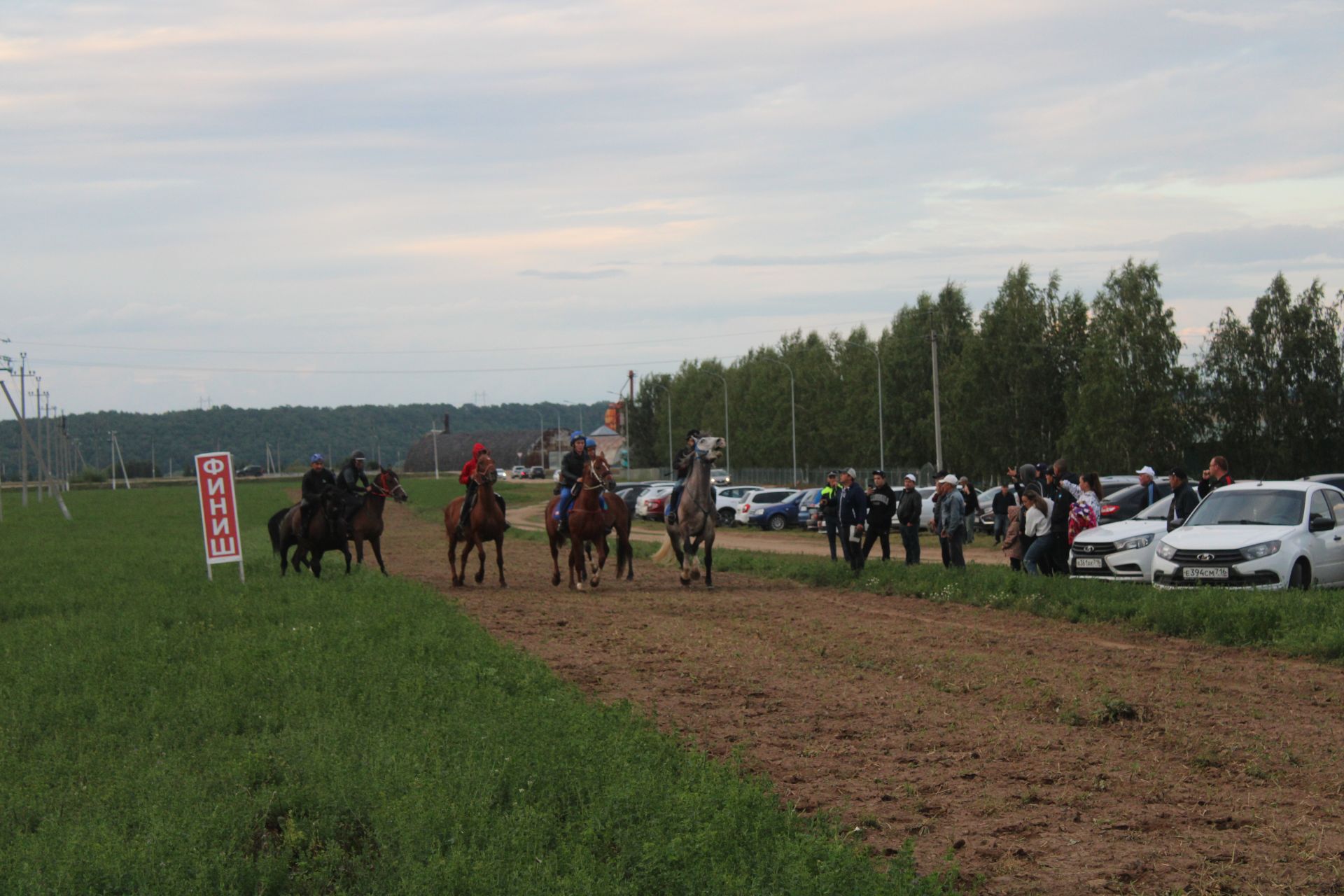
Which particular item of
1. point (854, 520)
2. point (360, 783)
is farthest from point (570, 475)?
point (360, 783)

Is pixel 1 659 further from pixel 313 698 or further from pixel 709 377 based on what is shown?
pixel 709 377

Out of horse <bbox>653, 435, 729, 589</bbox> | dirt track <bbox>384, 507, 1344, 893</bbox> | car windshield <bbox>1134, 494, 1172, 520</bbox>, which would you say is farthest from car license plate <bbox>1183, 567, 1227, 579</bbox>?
horse <bbox>653, 435, 729, 589</bbox>

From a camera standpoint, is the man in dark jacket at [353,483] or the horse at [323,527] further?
the man in dark jacket at [353,483]

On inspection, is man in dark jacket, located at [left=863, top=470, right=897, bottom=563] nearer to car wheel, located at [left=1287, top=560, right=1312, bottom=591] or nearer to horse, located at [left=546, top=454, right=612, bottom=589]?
horse, located at [left=546, top=454, right=612, bottom=589]

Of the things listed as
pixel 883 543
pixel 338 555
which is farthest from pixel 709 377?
pixel 883 543

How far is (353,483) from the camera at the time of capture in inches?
908

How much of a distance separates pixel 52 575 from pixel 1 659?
12.7 meters

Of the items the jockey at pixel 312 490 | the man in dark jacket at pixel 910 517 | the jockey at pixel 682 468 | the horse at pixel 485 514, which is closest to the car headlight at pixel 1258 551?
the man in dark jacket at pixel 910 517

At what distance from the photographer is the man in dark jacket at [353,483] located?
22.6 m

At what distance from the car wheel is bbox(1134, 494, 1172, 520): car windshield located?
382 cm

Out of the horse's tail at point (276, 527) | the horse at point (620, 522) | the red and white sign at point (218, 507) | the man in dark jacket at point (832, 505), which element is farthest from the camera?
the man in dark jacket at point (832, 505)

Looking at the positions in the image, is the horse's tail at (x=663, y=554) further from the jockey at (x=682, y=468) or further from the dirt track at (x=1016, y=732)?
the dirt track at (x=1016, y=732)

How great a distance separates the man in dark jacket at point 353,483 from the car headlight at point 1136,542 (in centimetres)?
1197

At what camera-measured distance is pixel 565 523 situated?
21250 mm
